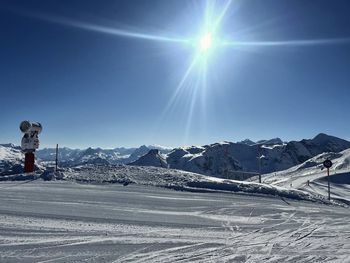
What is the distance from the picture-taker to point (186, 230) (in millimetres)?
9773

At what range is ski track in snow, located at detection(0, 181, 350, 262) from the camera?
7.46 m

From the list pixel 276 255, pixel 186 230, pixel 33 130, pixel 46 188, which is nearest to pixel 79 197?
pixel 46 188

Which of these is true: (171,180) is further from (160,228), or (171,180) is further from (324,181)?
(324,181)

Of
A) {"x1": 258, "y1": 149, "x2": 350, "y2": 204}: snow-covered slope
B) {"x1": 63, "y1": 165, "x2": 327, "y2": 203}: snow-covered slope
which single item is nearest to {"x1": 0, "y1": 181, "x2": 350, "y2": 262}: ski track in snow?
{"x1": 63, "y1": 165, "x2": 327, "y2": 203}: snow-covered slope

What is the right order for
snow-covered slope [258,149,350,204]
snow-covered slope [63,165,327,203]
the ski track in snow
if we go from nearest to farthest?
the ski track in snow, snow-covered slope [63,165,327,203], snow-covered slope [258,149,350,204]

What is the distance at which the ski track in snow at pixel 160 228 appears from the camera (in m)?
7.46

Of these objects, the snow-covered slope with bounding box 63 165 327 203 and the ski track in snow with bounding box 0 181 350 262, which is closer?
the ski track in snow with bounding box 0 181 350 262

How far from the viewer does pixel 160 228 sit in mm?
9836

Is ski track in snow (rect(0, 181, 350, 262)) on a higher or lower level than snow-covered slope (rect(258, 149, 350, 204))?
lower

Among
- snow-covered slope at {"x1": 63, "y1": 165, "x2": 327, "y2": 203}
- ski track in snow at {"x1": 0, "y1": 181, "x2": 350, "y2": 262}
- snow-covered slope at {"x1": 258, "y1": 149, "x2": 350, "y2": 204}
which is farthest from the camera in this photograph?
snow-covered slope at {"x1": 258, "y1": 149, "x2": 350, "y2": 204}

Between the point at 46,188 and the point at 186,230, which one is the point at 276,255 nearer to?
the point at 186,230

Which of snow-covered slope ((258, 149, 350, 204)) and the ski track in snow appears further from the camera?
snow-covered slope ((258, 149, 350, 204))

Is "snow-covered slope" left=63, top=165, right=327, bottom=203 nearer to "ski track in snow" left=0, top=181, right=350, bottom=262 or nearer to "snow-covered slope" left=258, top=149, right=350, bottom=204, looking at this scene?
"ski track in snow" left=0, top=181, right=350, bottom=262

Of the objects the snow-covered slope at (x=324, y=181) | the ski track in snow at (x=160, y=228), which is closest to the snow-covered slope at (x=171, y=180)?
the ski track in snow at (x=160, y=228)
